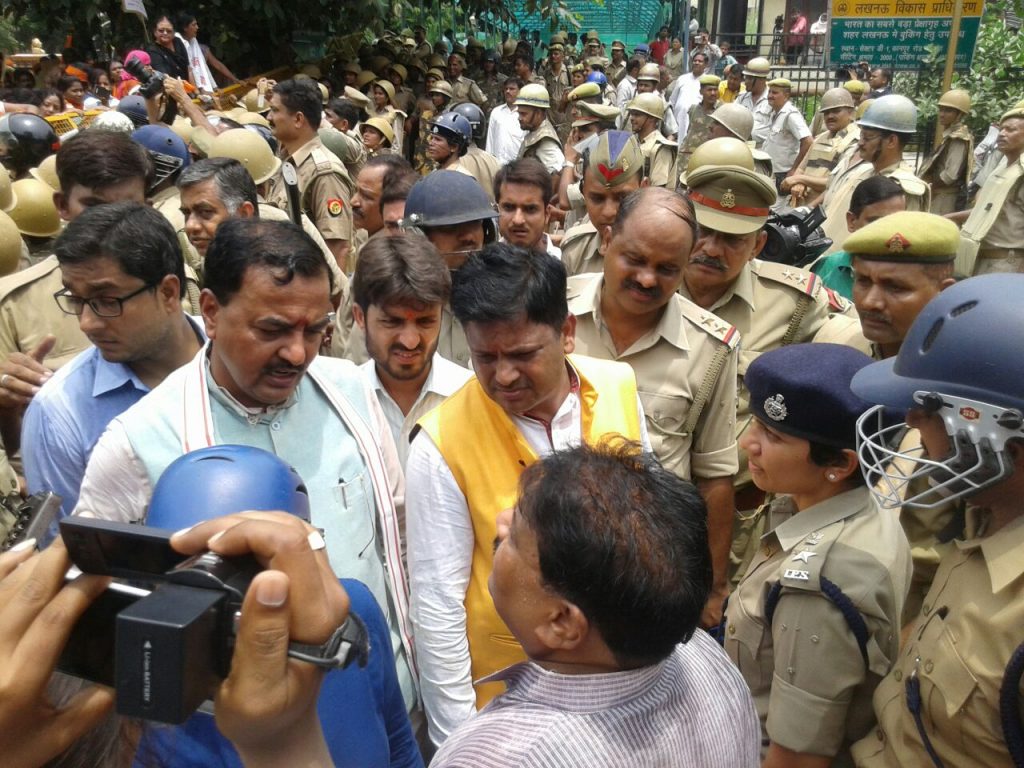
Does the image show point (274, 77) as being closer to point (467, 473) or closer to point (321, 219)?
point (321, 219)

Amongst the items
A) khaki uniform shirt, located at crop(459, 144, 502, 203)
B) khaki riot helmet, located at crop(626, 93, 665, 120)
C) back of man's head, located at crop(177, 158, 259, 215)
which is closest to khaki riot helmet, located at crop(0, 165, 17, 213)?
back of man's head, located at crop(177, 158, 259, 215)

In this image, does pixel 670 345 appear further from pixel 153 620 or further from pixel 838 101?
pixel 838 101

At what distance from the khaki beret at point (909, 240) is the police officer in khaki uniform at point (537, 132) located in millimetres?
5728

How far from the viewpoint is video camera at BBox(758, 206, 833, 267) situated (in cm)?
468

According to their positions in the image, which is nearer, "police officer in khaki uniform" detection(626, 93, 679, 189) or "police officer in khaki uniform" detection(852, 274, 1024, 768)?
"police officer in khaki uniform" detection(852, 274, 1024, 768)

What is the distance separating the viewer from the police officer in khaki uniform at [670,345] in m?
2.98

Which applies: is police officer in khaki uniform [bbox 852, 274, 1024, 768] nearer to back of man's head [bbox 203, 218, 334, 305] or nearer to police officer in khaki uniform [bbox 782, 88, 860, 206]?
back of man's head [bbox 203, 218, 334, 305]

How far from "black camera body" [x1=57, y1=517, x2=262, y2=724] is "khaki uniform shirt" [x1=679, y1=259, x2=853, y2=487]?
9.75 feet

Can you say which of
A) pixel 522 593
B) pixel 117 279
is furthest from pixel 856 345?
pixel 117 279

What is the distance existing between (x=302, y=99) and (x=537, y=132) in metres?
3.47

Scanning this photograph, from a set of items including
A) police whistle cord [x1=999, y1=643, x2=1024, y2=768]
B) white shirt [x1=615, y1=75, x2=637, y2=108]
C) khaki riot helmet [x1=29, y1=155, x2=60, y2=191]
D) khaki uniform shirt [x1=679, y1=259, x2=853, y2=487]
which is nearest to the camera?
police whistle cord [x1=999, y1=643, x2=1024, y2=768]

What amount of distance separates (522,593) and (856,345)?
2.53 m

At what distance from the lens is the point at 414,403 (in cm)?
303

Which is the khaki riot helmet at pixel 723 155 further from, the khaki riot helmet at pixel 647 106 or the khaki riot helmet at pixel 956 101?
the khaki riot helmet at pixel 956 101
